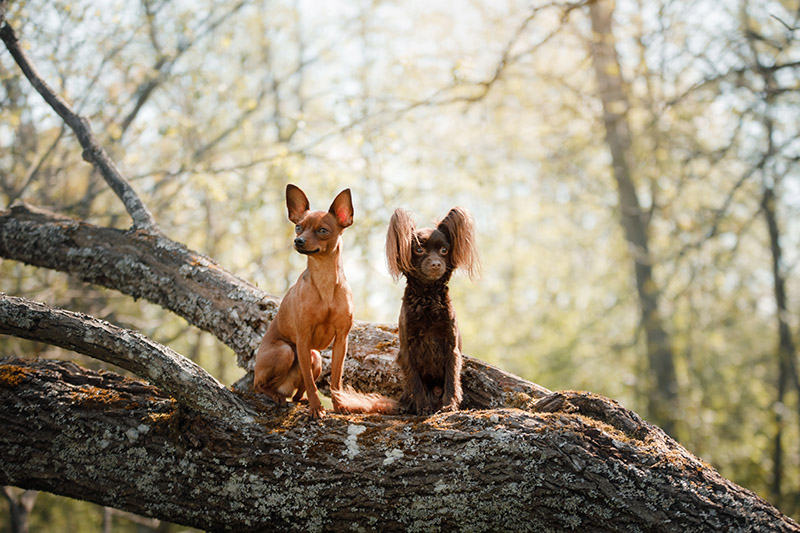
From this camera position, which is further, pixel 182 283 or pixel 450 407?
pixel 182 283

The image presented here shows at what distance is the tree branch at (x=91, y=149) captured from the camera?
5668mm

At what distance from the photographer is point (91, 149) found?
581cm

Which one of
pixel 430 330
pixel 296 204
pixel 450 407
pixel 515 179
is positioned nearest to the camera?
pixel 450 407

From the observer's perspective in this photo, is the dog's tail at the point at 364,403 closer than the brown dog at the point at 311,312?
No

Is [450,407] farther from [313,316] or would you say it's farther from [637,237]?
[637,237]

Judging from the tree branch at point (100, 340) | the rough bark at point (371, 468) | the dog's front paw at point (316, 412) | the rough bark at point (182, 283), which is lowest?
the rough bark at point (371, 468)

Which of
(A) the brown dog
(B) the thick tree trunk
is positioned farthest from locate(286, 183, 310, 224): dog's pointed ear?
(B) the thick tree trunk

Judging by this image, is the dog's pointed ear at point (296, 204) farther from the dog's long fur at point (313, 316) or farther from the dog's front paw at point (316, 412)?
the dog's front paw at point (316, 412)

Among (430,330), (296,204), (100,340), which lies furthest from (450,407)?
(100,340)

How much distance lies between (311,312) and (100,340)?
4.37 feet

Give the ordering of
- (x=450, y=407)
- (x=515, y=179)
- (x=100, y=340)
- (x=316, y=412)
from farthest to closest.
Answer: (x=515, y=179) < (x=450, y=407) < (x=316, y=412) < (x=100, y=340)

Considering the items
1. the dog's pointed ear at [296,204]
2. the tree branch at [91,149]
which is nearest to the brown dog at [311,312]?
the dog's pointed ear at [296,204]

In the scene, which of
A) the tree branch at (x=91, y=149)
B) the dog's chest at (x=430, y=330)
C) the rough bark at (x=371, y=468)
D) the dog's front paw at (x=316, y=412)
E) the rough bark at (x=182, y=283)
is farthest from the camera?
the tree branch at (x=91, y=149)

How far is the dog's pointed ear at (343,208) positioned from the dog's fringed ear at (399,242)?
31 centimetres
